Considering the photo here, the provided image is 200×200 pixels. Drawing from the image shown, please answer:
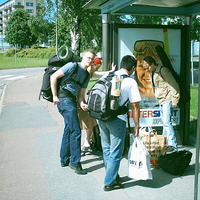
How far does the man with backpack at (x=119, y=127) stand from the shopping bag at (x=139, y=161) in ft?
0.52

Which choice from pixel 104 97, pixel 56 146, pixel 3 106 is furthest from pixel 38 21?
pixel 104 97

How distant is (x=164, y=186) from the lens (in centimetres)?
464

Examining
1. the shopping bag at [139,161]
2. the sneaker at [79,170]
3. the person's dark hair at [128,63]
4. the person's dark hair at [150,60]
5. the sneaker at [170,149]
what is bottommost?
the sneaker at [79,170]

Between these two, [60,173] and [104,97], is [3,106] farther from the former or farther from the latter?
[104,97]

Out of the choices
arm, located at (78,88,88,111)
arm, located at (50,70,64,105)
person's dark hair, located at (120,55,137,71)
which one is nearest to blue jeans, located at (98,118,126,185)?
person's dark hair, located at (120,55,137,71)

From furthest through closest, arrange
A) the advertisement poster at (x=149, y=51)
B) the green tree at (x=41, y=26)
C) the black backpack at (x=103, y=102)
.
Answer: the green tree at (x=41, y=26) → the advertisement poster at (x=149, y=51) → the black backpack at (x=103, y=102)

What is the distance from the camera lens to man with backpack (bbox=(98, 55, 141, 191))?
4.24 metres

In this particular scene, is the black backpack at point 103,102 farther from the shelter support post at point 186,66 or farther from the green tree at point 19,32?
the green tree at point 19,32

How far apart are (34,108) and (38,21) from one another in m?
20.7

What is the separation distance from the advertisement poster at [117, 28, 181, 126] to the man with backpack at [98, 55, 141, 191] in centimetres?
174

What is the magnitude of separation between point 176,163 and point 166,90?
1.43 meters

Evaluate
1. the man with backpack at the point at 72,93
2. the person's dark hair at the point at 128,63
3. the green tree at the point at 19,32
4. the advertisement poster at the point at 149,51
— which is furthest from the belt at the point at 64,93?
the green tree at the point at 19,32

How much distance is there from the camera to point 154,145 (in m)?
5.36

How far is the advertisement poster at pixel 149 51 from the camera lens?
608cm
